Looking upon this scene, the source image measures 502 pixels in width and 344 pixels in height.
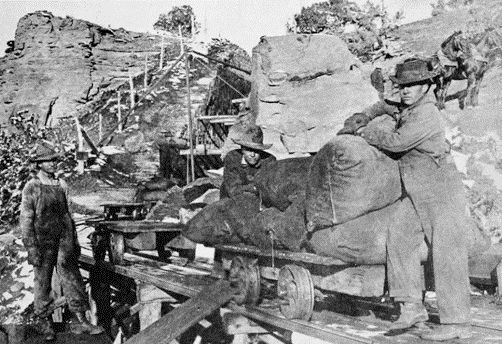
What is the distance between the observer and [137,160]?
50.1 feet

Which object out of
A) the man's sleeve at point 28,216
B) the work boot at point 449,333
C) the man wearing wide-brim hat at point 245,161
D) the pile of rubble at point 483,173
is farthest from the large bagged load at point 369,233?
the pile of rubble at point 483,173

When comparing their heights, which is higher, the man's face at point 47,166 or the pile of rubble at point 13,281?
the man's face at point 47,166

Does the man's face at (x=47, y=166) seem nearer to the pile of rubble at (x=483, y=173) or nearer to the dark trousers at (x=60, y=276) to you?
the dark trousers at (x=60, y=276)

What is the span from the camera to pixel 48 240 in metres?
5.86

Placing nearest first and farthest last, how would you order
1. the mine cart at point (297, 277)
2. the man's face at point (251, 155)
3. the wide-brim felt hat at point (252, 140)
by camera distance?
the mine cart at point (297, 277), the wide-brim felt hat at point (252, 140), the man's face at point (251, 155)

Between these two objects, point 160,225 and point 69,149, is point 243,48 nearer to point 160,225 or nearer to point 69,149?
point 69,149

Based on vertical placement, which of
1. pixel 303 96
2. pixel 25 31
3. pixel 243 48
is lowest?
pixel 303 96

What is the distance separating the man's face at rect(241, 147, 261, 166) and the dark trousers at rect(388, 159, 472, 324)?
7.02ft

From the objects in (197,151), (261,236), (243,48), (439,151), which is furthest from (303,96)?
→ (243,48)

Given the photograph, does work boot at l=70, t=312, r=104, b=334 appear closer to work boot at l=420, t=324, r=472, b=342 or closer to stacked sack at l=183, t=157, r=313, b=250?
stacked sack at l=183, t=157, r=313, b=250

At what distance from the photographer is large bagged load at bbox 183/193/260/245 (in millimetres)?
4656

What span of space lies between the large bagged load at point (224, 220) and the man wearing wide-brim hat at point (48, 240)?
73.4 inches

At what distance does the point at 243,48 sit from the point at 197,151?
7759 millimetres

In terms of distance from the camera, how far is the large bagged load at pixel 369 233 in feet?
10.8
